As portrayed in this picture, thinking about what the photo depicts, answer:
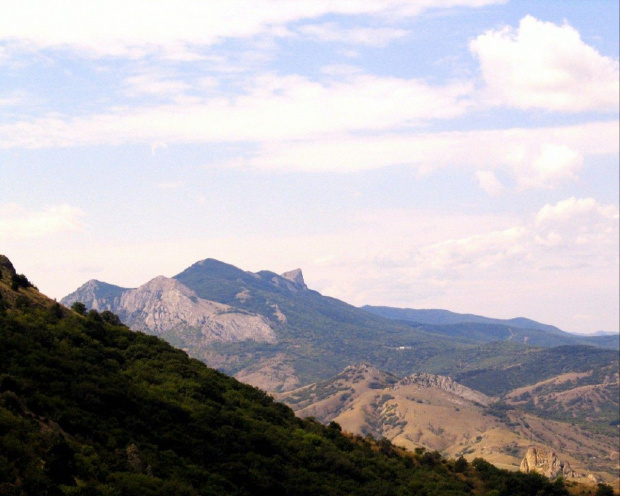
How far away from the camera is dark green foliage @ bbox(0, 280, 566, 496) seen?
5053cm

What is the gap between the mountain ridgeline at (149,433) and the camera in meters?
50.8

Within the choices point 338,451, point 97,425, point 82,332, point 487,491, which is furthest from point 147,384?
point 487,491

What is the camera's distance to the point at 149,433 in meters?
64.6

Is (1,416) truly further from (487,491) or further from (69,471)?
(487,491)

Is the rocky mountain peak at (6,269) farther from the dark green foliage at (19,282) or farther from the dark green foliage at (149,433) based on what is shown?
the dark green foliage at (149,433)

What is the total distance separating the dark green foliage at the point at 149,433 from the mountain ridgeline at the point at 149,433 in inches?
5.3

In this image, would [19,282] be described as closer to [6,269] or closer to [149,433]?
[6,269]

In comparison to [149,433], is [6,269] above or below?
above

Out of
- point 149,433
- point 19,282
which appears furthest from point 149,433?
point 19,282

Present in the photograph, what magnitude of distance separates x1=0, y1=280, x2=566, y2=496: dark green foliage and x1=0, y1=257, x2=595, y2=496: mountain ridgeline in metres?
0.13

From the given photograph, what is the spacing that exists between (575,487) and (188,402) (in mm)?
62793

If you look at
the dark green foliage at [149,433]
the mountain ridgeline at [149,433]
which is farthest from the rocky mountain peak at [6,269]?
the dark green foliage at [149,433]

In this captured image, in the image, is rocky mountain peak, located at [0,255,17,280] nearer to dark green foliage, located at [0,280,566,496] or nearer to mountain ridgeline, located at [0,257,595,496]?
mountain ridgeline, located at [0,257,595,496]

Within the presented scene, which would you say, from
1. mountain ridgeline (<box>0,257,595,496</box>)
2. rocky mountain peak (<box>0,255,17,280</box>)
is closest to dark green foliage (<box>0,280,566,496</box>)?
mountain ridgeline (<box>0,257,595,496</box>)
